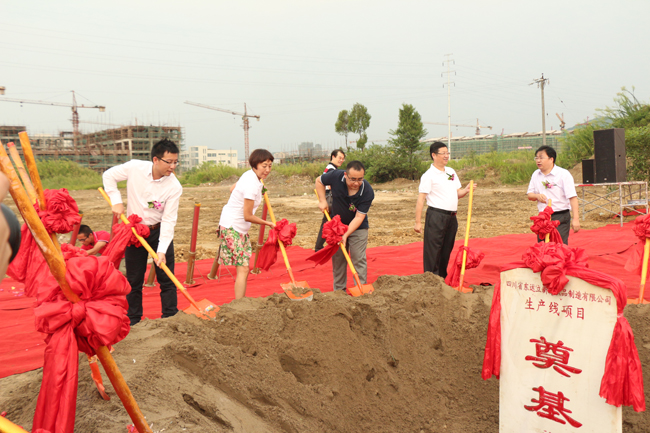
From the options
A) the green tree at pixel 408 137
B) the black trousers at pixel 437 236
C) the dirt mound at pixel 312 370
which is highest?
the green tree at pixel 408 137

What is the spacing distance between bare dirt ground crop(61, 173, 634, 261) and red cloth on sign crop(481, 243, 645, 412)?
19.2 feet

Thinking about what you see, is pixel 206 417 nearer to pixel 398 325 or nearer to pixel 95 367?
pixel 95 367

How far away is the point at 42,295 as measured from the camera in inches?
55.5

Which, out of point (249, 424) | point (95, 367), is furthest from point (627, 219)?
point (95, 367)

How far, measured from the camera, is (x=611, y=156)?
9734mm

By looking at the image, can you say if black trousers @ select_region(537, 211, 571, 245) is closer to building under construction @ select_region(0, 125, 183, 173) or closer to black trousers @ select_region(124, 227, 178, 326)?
black trousers @ select_region(124, 227, 178, 326)

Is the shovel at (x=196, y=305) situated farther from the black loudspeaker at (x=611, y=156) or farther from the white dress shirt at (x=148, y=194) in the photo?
the black loudspeaker at (x=611, y=156)

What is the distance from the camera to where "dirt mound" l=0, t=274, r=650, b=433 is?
2170 millimetres

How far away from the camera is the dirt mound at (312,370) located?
2170mm

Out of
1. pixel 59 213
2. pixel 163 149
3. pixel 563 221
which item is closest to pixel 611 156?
pixel 563 221

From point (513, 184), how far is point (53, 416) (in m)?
20.1

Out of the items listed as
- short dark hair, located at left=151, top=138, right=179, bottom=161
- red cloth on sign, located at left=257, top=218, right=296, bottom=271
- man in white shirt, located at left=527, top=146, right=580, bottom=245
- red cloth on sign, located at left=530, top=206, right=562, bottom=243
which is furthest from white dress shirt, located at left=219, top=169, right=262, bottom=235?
man in white shirt, located at left=527, top=146, right=580, bottom=245

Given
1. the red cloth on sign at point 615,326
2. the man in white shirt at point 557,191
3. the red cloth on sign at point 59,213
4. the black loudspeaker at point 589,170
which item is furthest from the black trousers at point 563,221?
the black loudspeaker at point 589,170

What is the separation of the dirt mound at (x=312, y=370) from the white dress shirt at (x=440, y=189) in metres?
0.97
